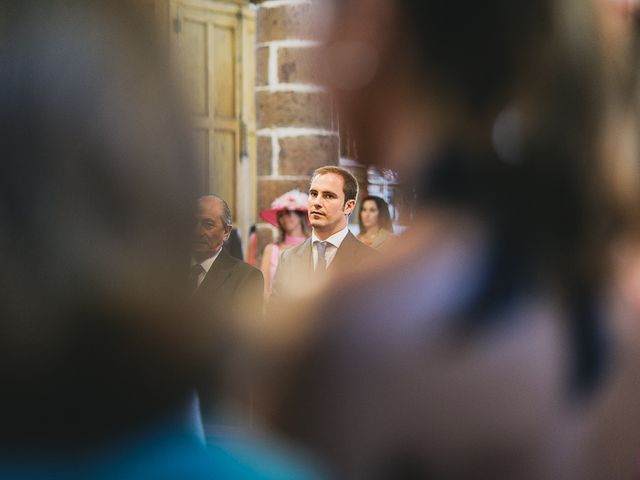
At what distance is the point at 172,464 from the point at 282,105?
4648mm

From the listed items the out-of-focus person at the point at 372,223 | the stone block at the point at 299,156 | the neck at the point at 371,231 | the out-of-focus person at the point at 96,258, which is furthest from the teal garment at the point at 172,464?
the stone block at the point at 299,156

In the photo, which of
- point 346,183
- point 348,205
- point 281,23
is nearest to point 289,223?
point 281,23

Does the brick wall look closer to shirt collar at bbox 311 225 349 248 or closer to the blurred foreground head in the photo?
shirt collar at bbox 311 225 349 248

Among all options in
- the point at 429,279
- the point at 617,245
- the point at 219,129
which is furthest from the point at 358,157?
the point at 219,129

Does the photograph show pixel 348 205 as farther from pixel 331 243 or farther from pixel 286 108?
pixel 286 108

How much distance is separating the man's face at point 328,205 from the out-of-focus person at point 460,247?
252 cm

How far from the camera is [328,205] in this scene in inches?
131

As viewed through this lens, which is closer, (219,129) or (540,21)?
(540,21)

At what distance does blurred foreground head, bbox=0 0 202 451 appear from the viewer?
2.13 ft

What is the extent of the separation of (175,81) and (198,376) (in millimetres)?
209

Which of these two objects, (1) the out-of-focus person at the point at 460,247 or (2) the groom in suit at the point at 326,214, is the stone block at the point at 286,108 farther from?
(1) the out-of-focus person at the point at 460,247

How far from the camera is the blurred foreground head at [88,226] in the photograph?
2.13 ft

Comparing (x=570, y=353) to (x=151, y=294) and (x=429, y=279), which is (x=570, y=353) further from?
(x=151, y=294)

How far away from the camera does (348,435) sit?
2.34 feet
